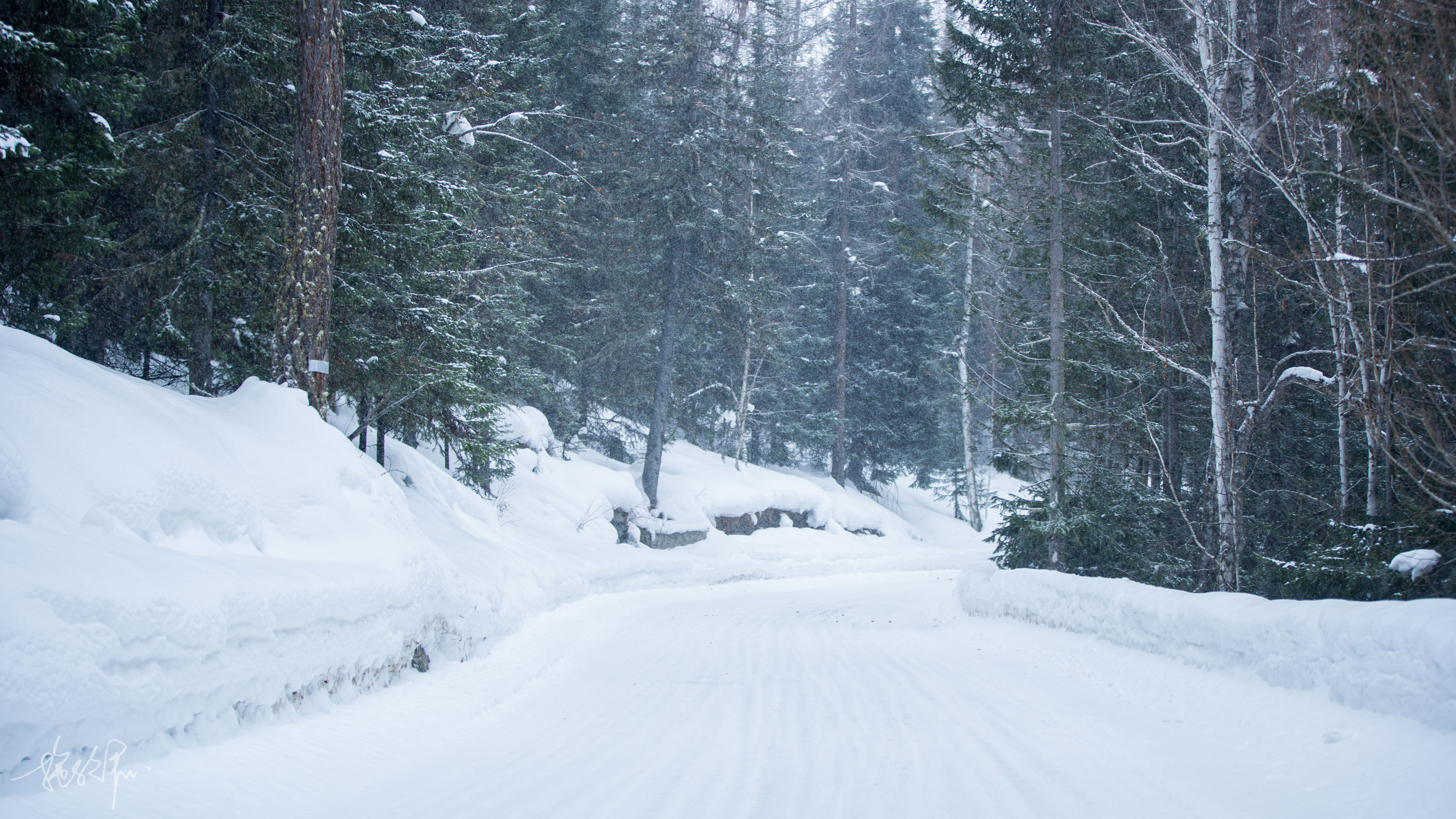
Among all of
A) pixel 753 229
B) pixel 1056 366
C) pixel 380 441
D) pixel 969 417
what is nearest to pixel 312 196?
pixel 380 441

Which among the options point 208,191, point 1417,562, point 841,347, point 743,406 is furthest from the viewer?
point 841,347

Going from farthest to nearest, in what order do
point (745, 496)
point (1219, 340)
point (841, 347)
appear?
point (841, 347)
point (745, 496)
point (1219, 340)

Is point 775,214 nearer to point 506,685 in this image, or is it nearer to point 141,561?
point 506,685

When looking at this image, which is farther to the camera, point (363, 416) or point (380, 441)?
point (380, 441)

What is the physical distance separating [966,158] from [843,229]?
16509 millimetres

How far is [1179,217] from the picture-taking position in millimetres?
14711

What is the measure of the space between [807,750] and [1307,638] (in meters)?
3.73

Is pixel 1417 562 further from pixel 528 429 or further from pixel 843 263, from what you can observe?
pixel 843 263

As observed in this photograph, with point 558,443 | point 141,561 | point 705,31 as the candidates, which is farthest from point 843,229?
point 141,561

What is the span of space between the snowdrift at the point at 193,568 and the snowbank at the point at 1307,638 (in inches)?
274

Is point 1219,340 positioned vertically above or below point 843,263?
below

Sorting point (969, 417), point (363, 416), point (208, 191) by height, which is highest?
point (208, 191)

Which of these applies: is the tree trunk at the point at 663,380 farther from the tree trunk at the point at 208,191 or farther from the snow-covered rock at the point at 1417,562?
the snow-covered rock at the point at 1417,562

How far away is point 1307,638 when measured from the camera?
18.8ft
